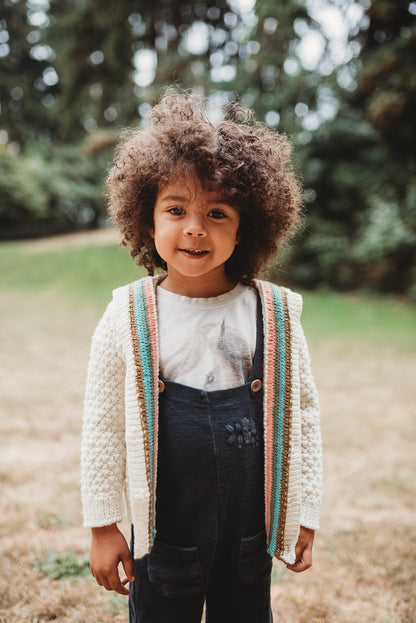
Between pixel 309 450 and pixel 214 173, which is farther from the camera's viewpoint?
pixel 309 450

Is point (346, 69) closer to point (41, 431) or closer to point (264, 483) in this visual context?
point (41, 431)

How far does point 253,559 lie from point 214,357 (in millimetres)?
521

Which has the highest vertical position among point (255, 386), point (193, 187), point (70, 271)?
point (70, 271)

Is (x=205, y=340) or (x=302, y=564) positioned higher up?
(x=205, y=340)

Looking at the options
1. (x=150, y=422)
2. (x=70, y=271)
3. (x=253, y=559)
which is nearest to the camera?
(x=150, y=422)

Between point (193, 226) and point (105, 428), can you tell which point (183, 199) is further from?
point (105, 428)

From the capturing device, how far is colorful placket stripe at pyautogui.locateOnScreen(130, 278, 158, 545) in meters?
1.12

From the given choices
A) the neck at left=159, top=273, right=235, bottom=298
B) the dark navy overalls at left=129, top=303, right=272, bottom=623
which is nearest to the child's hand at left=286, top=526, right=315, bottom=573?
the dark navy overalls at left=129, top=303, right=272, bottom=623

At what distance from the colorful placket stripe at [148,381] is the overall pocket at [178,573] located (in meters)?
0.08

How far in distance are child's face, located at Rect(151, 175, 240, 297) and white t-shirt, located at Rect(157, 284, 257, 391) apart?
9cm

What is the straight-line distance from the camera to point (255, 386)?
3.93ft

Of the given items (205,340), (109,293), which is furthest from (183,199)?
(109,293)

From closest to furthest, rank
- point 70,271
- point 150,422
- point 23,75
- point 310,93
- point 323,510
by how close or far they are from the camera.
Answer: point 150,422
point 323,510
point 310,93
point 70,271
point 23,75

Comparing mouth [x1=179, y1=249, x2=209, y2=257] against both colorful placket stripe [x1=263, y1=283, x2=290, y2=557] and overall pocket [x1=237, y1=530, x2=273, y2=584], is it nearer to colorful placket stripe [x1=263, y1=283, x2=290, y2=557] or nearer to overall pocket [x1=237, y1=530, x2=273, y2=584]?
colorful placket stripe [x1=263, y1=283, x2=290, y2=557]
